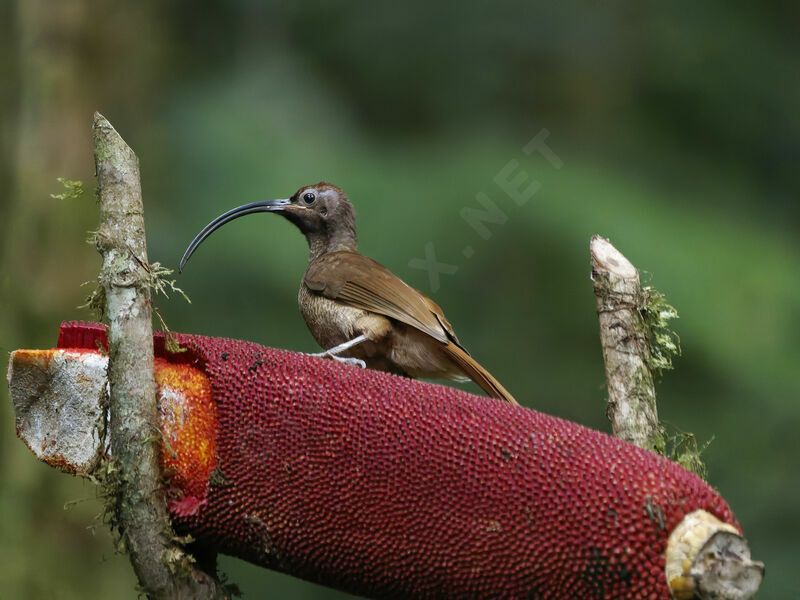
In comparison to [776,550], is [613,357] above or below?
above

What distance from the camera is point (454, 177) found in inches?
205

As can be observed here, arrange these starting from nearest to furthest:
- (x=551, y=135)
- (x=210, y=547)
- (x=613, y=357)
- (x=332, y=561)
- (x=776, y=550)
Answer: (x=332, y=561)
(x=210, y=547)
(x=613, y=357)
(x=776, y=550)
(x=551, y=135)

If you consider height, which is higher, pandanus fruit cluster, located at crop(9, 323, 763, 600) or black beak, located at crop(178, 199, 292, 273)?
black beak, located at crop(178, 199, 292, 273)

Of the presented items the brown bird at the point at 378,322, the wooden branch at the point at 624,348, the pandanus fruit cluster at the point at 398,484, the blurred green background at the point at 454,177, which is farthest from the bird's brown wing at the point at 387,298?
the blurred green background at the point at 454,177

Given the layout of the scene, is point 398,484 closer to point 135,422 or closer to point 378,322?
→ point 135,422

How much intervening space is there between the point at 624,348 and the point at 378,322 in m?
0.75

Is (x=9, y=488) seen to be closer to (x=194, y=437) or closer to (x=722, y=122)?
(x=194, y=437)

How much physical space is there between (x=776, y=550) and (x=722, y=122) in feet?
8.30

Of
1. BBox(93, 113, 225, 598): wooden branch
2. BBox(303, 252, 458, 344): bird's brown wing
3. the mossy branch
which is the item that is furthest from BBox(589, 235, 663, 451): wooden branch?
BBox(93, 113, 225, 598): wooden branch

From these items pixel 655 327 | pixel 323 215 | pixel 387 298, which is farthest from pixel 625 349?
pixel 323 215

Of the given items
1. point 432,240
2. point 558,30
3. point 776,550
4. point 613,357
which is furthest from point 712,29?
point 613,357

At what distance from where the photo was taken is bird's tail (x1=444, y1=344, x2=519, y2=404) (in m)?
2.61

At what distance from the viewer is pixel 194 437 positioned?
5.91 feet

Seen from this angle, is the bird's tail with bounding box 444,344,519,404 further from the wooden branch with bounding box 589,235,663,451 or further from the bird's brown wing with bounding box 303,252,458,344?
the wooden branch with bounding box 589,235,663,451
